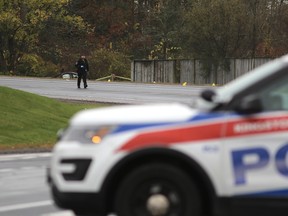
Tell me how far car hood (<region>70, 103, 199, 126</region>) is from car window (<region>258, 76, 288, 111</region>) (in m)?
0.63

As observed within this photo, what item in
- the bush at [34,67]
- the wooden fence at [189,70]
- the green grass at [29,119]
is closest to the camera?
the green grass at [29,119]

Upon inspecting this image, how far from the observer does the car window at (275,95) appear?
220 inches

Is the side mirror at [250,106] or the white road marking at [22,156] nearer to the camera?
the side mirror at [250,106]

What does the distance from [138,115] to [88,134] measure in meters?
0.50

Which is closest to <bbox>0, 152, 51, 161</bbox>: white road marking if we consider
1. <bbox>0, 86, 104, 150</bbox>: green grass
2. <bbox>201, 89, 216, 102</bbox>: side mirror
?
<bbox>0, 86, 104, 150</bbox>: green grass

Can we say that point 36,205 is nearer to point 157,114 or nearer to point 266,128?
point 157,114

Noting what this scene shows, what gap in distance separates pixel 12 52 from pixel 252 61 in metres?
22.2

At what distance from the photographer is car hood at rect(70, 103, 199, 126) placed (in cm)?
561

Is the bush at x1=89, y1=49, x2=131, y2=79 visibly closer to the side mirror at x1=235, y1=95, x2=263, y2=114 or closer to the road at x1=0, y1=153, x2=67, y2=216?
the road at x1=0, y1=153, x2=67, y2=216

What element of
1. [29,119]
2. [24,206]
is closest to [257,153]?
[24,206]

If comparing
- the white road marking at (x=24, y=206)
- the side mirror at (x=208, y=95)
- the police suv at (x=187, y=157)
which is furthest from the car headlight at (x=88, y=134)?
the white road marking at (x=24, y=206)

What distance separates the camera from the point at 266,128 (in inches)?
216

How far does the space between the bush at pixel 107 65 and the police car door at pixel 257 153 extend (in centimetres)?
4682

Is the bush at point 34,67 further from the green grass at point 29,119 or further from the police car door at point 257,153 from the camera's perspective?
the police car door at point 257,153
